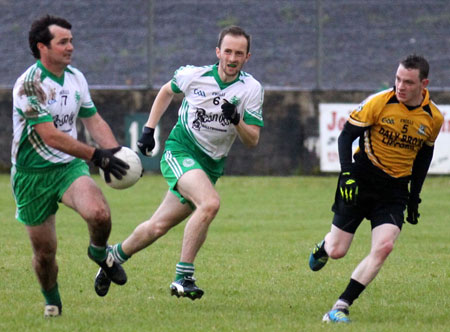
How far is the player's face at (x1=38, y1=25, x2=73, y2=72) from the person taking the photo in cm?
666

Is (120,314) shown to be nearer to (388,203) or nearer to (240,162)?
(388,203)

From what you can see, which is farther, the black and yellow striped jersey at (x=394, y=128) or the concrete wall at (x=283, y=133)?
the concrete wall at (x=283, y=133)

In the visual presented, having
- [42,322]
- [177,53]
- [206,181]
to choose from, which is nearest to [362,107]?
[206,181]

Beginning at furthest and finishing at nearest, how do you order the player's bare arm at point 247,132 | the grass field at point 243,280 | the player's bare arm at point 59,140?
the player's bare arm at point 247,132
the grass field at point 243,280
the player's bare arm at point 59,140

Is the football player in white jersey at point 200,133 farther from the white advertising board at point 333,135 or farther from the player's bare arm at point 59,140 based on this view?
the white advertising board at point 333,135

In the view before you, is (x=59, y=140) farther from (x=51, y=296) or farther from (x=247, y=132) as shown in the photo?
(x=247, y=132)

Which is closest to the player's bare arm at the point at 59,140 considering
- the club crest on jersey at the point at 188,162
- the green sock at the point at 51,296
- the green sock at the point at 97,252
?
the green sock at the point at 97,252

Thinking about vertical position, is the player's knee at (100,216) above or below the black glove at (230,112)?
below

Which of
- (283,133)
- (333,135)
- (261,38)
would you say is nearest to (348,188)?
(333,135)

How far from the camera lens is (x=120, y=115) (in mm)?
21078

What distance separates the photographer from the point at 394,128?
23.7 feet

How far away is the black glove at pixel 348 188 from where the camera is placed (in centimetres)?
704

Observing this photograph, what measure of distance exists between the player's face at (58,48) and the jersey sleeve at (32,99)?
142 mm

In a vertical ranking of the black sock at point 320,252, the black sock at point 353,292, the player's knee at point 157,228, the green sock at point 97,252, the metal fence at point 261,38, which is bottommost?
the metal fence at point 261,38
